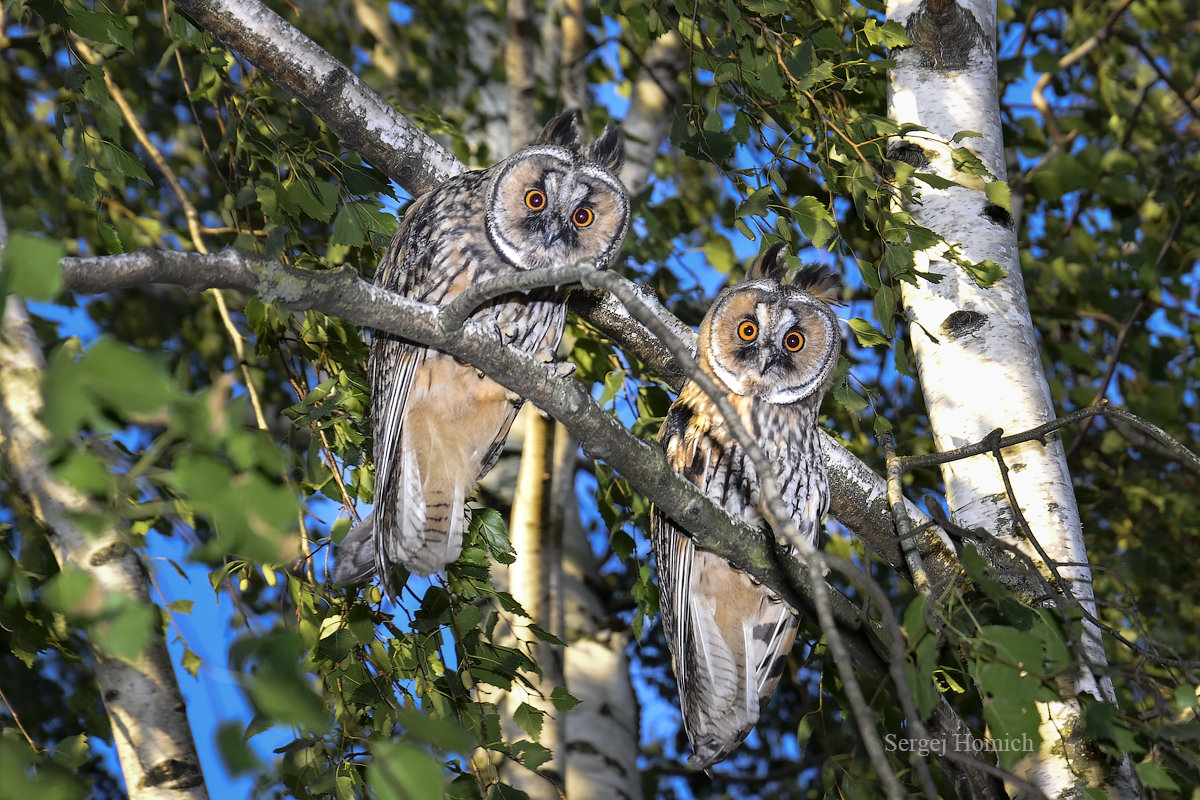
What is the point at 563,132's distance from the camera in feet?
7.45

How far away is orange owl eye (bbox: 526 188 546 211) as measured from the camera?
6.74 feet

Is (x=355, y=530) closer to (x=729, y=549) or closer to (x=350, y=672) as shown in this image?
(x=350, y=672)

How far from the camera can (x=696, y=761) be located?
2.13 m

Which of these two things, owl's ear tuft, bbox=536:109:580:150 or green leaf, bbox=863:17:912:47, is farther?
owl's ear tuft, bbox=536:109:580:150

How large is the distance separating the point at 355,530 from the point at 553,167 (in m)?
0.88

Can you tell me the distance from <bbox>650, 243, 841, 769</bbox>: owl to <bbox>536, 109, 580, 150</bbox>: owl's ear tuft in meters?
0.51

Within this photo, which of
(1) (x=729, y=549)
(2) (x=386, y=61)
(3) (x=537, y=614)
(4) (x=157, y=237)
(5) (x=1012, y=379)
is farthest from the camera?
(2) (x=386, y=61)

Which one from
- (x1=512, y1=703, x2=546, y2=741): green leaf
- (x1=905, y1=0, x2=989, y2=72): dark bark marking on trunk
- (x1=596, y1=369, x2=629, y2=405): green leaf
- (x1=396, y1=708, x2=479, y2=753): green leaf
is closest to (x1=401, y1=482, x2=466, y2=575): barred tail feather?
(x1=512, y1=703, x2=546, y2=741): green leaf

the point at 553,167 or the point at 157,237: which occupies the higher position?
the point at 157,237

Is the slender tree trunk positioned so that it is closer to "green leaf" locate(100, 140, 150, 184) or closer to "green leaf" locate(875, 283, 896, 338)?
"green leaf" locate(100, 140, 150, 184)

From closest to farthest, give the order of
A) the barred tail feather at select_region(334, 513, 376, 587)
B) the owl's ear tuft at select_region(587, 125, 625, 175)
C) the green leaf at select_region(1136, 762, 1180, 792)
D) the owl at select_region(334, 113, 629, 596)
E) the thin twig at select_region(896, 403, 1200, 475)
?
the green leaf at select_region(1136, 762, 1180, 792) → the thin twig at select_region(896, 403, 1200, 475) → the barred tail feather at select_region(334, 513, 376, 587) → the owl at select_region(334, 113, 629, 596) → the owl's ear tuft at select_region(587, 125, 625, 175)

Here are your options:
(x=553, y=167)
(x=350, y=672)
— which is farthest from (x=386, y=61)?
(x=350, y=672)

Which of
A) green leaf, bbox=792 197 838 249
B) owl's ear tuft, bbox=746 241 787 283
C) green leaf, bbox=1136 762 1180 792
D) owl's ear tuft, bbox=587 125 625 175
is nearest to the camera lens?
green leaf, bbox=1136 762 1180 792

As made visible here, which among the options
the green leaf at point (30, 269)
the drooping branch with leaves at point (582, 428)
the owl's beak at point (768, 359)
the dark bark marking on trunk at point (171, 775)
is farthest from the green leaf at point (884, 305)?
the dark bark marking on trunk at point (171, 775)
